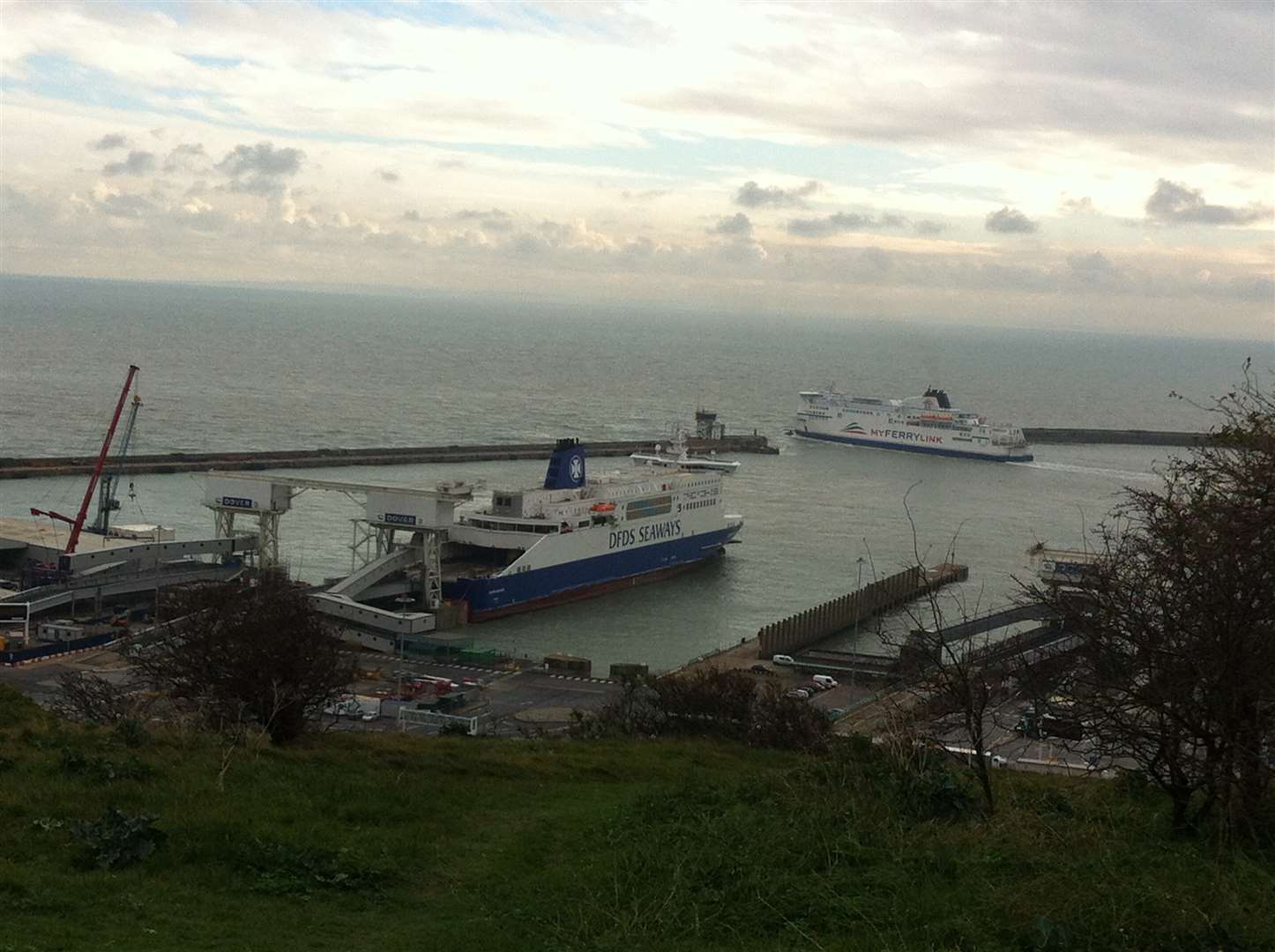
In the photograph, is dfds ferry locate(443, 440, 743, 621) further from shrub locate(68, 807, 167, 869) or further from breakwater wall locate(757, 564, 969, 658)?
shrub locate(68, 807, 167, 869)

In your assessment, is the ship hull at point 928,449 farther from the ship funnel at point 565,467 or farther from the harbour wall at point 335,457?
the ship funnel at point 565,467

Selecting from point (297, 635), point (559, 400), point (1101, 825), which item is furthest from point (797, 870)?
point (559, 400)

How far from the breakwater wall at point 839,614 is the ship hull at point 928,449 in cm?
2549

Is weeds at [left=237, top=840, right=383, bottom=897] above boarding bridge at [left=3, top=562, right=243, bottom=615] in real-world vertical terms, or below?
above

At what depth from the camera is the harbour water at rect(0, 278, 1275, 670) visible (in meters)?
27.7

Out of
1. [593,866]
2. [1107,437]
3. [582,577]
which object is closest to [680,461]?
[582,577]

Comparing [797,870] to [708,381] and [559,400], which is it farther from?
[708,381]

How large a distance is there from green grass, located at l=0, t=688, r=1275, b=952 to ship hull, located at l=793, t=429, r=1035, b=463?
45.8 metres

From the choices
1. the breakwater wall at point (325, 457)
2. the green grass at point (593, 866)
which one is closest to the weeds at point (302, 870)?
the green grass at point (593, 866)

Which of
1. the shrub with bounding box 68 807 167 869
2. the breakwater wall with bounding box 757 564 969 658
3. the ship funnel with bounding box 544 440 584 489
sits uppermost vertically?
the ship funnel with bounding box 544 440 584 489

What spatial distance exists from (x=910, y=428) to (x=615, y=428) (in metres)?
12.6

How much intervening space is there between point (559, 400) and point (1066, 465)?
→ 2647 centimetres

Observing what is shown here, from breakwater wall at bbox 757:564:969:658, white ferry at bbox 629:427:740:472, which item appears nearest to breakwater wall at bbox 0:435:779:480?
white ferry at bbox 629:427:740:472

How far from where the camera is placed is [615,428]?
186ft
